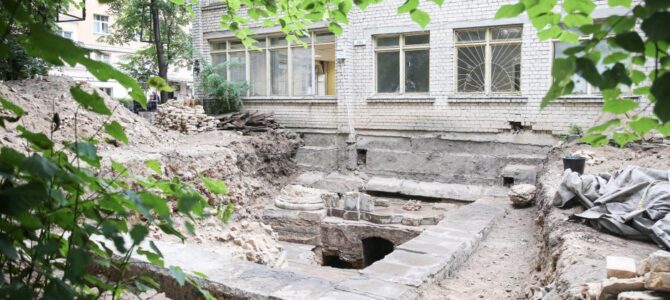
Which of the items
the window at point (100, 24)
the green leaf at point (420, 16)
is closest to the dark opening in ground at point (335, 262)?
the green leaf at point (420, 16)

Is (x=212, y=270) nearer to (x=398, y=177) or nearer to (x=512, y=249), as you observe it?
(x=512, y=249)

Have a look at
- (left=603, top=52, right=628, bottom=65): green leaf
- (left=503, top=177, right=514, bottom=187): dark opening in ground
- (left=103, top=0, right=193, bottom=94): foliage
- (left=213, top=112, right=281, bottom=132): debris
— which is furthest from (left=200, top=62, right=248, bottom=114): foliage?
(left=603, top=52, right=628, bottom=65): green leaf

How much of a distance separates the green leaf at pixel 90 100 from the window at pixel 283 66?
1272cm

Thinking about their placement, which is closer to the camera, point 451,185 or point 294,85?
point 451,185

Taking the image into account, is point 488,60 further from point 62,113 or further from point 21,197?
point 21,197

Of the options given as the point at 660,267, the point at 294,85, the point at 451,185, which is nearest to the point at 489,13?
the point at 451,185

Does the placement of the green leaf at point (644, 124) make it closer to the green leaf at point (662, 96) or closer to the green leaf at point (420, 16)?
the green leaf at point (662, 96)

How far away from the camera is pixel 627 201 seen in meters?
5.45

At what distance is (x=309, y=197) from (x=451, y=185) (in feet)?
11.6

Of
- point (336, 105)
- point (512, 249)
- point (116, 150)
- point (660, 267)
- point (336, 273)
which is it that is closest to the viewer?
point (660, 267)

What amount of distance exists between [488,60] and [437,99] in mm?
1616

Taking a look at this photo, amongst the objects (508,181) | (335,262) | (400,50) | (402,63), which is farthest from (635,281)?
(400,50)

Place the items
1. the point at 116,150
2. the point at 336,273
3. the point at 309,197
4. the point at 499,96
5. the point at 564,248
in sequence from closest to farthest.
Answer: the point at 564,248 → the point at 336,273 → the point at 116,150 → the point at 309,197 → the point at 499,96

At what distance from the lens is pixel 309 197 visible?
444 inches
